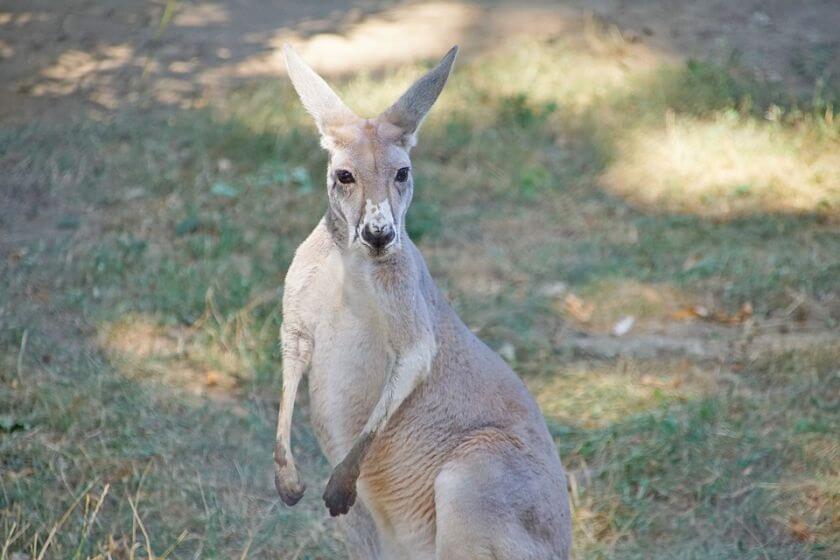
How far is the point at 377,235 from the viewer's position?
3.69 meters

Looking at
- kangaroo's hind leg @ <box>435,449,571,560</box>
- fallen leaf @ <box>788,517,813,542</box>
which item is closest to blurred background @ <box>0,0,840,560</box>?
fallen leaf @ <box>788,517,813,542</box>

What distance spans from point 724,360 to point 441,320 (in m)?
2.64

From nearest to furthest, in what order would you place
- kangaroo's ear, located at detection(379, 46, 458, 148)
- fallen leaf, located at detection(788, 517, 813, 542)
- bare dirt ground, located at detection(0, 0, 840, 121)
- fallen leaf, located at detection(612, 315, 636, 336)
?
kangaroo's ear, located at detection(379, 46, 458, 148)
fallen leaf, located at detection(788, 517, 813, 542)
fallen leaf, located at detection(612, 315, 636, 336)
bare dirt ground, located at detection(0, 0, 840, 121)

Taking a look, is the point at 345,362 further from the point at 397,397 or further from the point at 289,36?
the point at 289,36

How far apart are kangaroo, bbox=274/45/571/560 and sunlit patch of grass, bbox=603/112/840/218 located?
4385mm

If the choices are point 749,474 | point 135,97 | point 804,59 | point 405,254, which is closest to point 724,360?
point 749,474

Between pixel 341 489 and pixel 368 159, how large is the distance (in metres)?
1.13

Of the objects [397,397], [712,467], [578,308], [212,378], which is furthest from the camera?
[578,308]

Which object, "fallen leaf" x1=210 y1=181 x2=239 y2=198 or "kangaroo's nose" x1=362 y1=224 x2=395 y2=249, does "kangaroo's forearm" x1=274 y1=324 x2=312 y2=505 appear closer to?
"kangaroo's nose" x1=362 y1=224 x2=395 y2=249

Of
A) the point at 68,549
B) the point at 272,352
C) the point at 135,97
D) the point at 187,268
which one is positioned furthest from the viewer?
the point at 135,97

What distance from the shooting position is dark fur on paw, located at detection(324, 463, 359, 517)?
12.9 feet

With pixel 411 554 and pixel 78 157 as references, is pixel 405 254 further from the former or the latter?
pixel 78 157

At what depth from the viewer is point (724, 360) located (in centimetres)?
637

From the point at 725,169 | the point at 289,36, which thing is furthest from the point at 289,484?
the point at 289,36
